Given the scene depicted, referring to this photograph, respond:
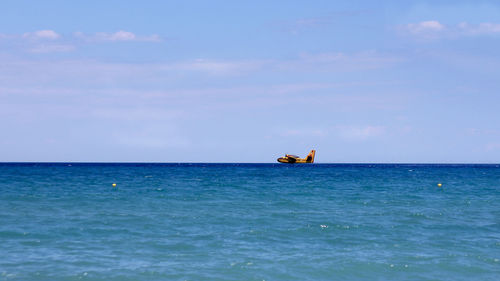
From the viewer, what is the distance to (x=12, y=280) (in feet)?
59.0

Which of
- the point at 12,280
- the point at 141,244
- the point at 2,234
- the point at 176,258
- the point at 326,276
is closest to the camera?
the point at 12,280

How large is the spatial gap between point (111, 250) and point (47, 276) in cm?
468

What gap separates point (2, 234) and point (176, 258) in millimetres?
11318

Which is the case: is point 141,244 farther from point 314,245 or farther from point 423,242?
point 423,242

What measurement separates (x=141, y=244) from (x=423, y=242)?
14.3 metres

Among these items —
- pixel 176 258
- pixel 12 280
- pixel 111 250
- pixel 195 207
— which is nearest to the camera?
pixel 12 280

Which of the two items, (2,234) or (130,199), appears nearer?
(2,234)

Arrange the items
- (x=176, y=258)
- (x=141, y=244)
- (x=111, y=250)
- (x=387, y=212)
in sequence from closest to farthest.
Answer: (x=176, y=258), (x=111, y=250), (x=141, y=244), (x=387, y=212)

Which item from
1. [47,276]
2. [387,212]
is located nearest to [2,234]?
[47,276]

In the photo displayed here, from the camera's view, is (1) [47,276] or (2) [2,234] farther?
(2) [2,234]

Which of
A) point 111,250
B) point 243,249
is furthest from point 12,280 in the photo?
point 243,249

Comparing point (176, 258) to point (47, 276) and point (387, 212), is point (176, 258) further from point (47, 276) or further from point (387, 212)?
point (387, 212)

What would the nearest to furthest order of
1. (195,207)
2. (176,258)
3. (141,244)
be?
(176,258) < (141,244) < (195,207)

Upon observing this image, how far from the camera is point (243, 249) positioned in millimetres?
23609
